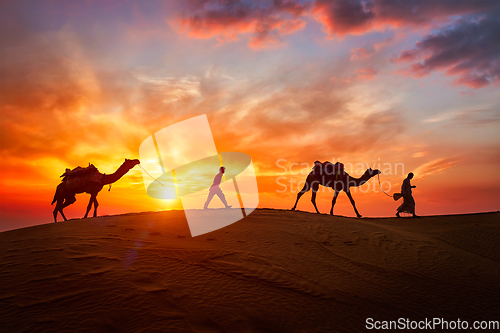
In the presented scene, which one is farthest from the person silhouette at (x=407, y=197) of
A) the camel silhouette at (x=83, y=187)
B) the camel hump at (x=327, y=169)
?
the camel silhouette at (x=83, y=187)

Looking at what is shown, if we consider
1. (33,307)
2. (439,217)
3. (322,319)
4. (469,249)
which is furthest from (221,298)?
(439,217)

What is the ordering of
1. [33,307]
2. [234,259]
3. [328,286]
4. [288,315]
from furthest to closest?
[234,259] → [328,286] → [288,315] → [33,307]

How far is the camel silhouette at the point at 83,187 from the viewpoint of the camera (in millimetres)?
15739

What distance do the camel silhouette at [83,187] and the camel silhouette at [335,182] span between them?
464 inches

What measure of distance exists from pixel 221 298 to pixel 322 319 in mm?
1863

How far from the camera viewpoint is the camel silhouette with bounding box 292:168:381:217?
1706 centimetres

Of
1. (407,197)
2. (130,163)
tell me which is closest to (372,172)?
(407,197)

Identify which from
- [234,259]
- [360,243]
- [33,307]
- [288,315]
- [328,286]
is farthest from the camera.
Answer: [360,243]

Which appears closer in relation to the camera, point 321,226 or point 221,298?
point 221,298

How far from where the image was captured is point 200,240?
8.47 meters

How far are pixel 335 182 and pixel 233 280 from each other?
12.8 metres

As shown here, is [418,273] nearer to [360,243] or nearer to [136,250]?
[360,243]

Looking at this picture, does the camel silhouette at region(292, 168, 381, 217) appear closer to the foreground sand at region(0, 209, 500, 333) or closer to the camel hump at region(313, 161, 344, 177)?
the camel hump at region(313, 161, 344, 177)
